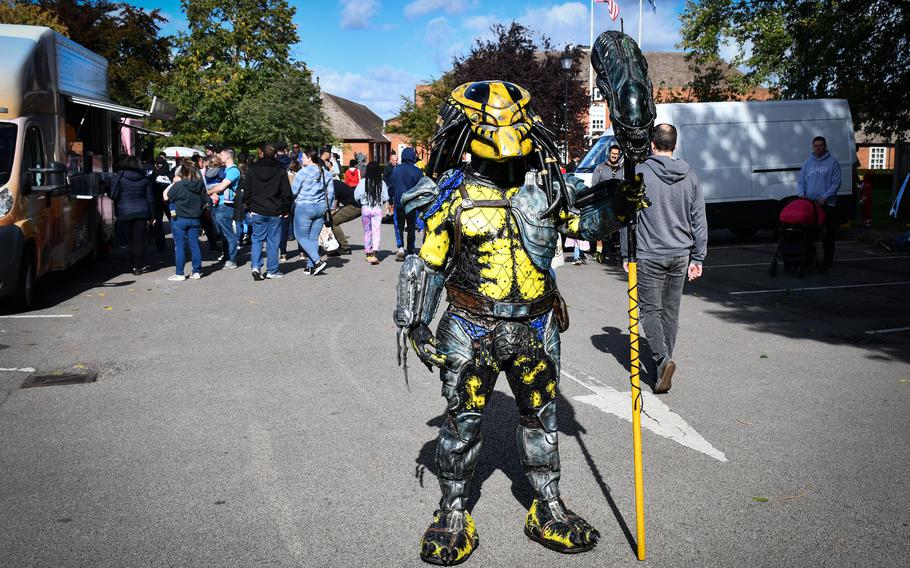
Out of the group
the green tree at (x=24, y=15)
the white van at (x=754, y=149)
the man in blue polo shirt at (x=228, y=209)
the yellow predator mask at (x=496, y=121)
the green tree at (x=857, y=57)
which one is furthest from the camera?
the green tree at (x=24, y=15)

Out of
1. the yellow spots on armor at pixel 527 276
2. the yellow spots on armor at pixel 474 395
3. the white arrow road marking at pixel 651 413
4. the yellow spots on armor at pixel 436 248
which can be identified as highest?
the yellow spots on armor at pixel 436 248

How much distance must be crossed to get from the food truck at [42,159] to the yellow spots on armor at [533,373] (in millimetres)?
8075

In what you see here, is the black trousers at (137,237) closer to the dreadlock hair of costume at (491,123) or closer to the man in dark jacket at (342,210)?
the man in dark jacket at (342,210)

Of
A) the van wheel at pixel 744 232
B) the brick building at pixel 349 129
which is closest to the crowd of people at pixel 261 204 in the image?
the van wheel at pixel 744 232

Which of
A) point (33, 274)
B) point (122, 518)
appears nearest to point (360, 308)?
point (33, 274)

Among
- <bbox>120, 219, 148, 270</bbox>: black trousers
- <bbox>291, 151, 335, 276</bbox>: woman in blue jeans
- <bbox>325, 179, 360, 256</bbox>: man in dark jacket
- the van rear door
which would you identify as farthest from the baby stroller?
<bbox>120, 219, 148, 270</bbox>: black trousers

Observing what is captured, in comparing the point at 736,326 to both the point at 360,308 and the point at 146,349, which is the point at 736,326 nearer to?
the point at 360,308

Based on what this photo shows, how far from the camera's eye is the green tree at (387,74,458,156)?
2047 inches

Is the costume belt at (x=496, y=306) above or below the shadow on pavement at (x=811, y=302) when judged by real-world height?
above

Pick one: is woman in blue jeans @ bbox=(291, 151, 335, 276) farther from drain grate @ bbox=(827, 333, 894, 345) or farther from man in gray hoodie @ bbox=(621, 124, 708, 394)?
drain grate @ bbox=(827, 333, 894, 345)

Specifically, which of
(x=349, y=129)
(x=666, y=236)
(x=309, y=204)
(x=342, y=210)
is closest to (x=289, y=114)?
(x=342, y=210)

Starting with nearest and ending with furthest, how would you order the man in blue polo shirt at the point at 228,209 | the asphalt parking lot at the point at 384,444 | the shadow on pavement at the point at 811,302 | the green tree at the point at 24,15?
1. the asphalt parking lot at the point at 384,444
2. the shadow on pavement at the point at 811,302
3. the man in blue polo shirt at the point at 228,209
4. the green tree at the point at 24,15

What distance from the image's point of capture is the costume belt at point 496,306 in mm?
3918

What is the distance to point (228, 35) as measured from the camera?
47750 mm
